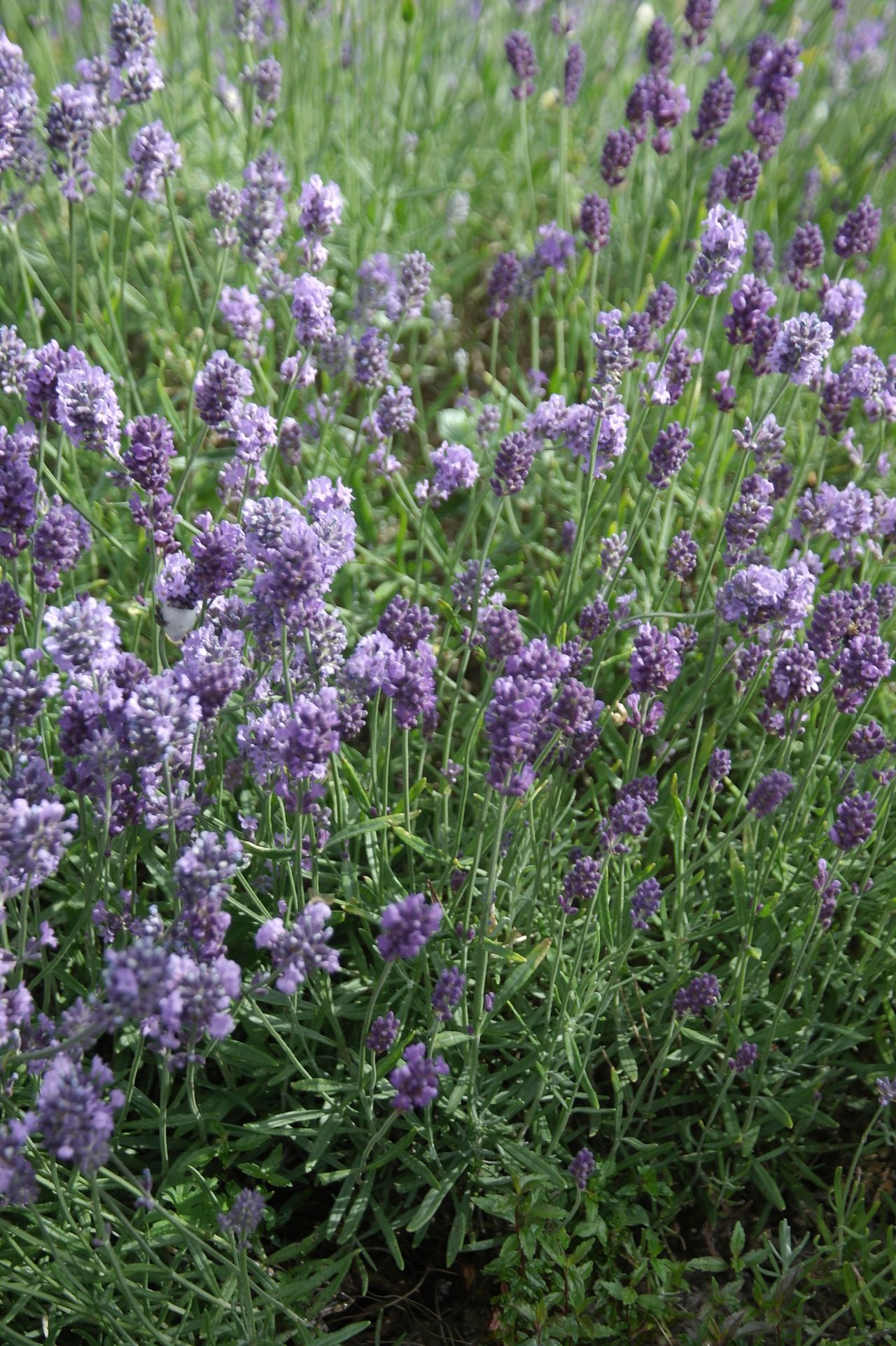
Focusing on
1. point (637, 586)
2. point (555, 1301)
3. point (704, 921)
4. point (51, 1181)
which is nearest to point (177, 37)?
point (637, 586)

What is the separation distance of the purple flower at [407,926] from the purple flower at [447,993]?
461 millimetres

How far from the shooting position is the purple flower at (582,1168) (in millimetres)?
2188

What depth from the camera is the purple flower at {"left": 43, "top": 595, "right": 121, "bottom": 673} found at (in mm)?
1786

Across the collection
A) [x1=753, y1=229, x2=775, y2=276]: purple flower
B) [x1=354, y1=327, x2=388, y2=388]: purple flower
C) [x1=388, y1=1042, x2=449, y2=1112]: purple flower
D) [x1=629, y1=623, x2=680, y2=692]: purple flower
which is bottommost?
[x1=388, y1=1042, x2=449, y2=1112]: purple flower

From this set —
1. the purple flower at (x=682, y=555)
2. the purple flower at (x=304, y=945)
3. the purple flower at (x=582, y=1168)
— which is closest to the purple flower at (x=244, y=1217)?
the purple flower at (x=304, y=945)

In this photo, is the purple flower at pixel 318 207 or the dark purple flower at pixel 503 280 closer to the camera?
the purple flower at pixel 318 207

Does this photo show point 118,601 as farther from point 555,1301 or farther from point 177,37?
point 177,37

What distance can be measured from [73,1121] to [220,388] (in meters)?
1.35

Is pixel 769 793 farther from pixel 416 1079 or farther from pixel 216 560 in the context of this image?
pixel 216 560

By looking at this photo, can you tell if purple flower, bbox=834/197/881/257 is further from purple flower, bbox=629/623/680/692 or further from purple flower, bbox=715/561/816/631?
purple flower, bbox=629/623/680/692

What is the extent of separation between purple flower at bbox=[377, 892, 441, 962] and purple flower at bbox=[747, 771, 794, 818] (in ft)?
2.71

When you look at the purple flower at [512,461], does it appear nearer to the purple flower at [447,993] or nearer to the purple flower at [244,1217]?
the purple flower at [447,993]

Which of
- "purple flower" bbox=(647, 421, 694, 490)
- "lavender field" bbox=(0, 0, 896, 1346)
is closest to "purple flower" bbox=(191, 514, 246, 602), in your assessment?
"lavender field" bbox=(0, 0, 896, 1346)

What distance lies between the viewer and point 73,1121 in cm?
146
